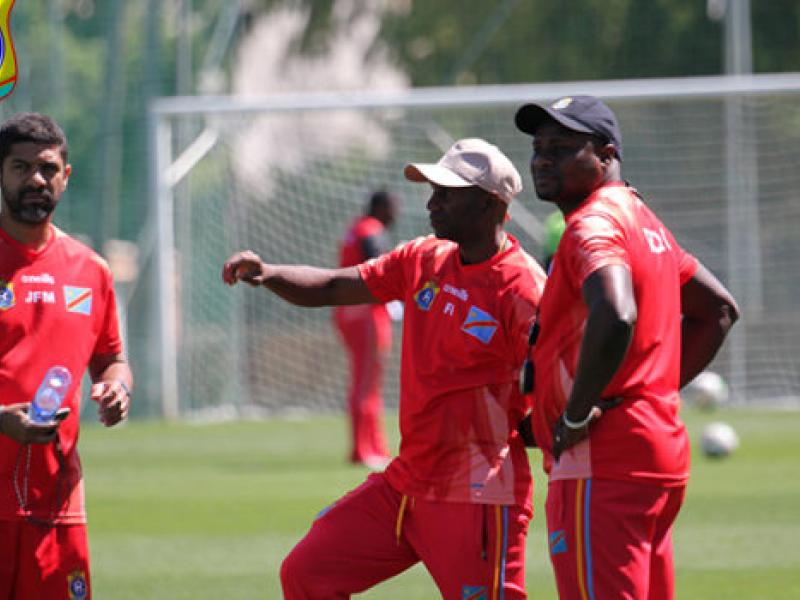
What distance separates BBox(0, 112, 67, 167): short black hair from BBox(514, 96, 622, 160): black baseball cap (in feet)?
6.13

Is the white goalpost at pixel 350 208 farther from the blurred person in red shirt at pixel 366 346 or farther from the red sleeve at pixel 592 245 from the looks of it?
the red sleeve at pixel 592 245

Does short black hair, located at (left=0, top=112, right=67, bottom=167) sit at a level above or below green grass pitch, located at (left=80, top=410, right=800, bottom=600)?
above

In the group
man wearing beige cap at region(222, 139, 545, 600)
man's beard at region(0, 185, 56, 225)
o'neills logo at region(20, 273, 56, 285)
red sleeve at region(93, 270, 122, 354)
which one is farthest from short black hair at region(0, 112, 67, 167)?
man wearing beige cap at region(222, 139, 545, 600)

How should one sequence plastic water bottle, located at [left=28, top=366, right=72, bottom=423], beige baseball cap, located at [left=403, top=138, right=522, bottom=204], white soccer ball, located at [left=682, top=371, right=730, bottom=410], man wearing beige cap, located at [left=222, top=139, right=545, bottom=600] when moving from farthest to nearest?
white soccer ball, located at [left=682, top=371, right=730, bottom=410] < beige baseball cap, located at [left=403, top=138, right=522, bottom=204] < man wearing beige cap, located at [left=222, top=139, right=545, bottom=600] < plastic water bottle, located at [left=28, top=366, right=72, bottom=423]

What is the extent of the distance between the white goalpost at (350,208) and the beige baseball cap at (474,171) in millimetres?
17111

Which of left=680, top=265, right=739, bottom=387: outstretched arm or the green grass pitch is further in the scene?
the green grass pitch

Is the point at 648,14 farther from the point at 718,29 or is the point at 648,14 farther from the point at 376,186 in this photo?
the point at 376,186

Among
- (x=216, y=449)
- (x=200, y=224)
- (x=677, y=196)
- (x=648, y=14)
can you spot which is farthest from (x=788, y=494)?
(x=648, y=14)

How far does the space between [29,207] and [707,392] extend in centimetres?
1765

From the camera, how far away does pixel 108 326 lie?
7180mm

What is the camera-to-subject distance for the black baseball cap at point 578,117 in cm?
611

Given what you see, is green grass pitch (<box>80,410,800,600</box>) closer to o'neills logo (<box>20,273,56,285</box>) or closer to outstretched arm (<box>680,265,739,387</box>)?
outstretched arm (<box>680,265,739,387</box>)

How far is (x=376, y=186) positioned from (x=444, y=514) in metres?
18.9

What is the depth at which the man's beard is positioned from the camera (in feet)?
22.3
